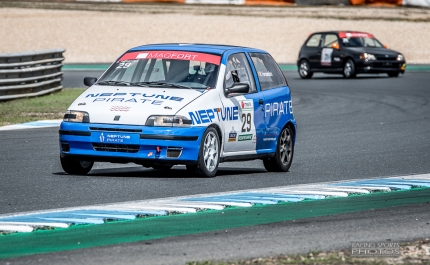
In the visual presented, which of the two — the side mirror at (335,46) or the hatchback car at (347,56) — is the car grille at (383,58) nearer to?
the hatchback car at (347,56)

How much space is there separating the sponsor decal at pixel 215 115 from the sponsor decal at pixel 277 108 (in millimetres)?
677

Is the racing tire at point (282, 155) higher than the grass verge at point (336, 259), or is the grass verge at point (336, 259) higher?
the grass verge at point (336, 259)

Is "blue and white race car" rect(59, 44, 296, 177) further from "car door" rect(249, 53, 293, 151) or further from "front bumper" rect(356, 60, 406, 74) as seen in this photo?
"front bumper" rect(356, 60, 406, 74)

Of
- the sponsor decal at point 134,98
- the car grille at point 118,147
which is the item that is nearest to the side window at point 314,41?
the sponsor decal at point 134,98

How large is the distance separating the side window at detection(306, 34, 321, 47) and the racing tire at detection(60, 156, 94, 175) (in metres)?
23.4

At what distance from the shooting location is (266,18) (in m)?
52.3

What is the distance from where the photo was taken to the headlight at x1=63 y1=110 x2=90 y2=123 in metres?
11.2

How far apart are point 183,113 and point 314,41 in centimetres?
2413

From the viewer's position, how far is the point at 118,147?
1109cm

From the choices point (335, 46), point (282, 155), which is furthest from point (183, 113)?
point (335, 46)

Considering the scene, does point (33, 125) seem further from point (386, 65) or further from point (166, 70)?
point (386, 65)

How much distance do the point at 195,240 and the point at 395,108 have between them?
1604cm

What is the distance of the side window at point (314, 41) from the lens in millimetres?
34625

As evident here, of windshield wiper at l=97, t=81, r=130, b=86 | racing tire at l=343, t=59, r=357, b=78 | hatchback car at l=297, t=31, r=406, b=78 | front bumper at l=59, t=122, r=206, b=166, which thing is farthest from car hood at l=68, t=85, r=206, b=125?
racing tire at l=343, t=59, r=357, b=78
